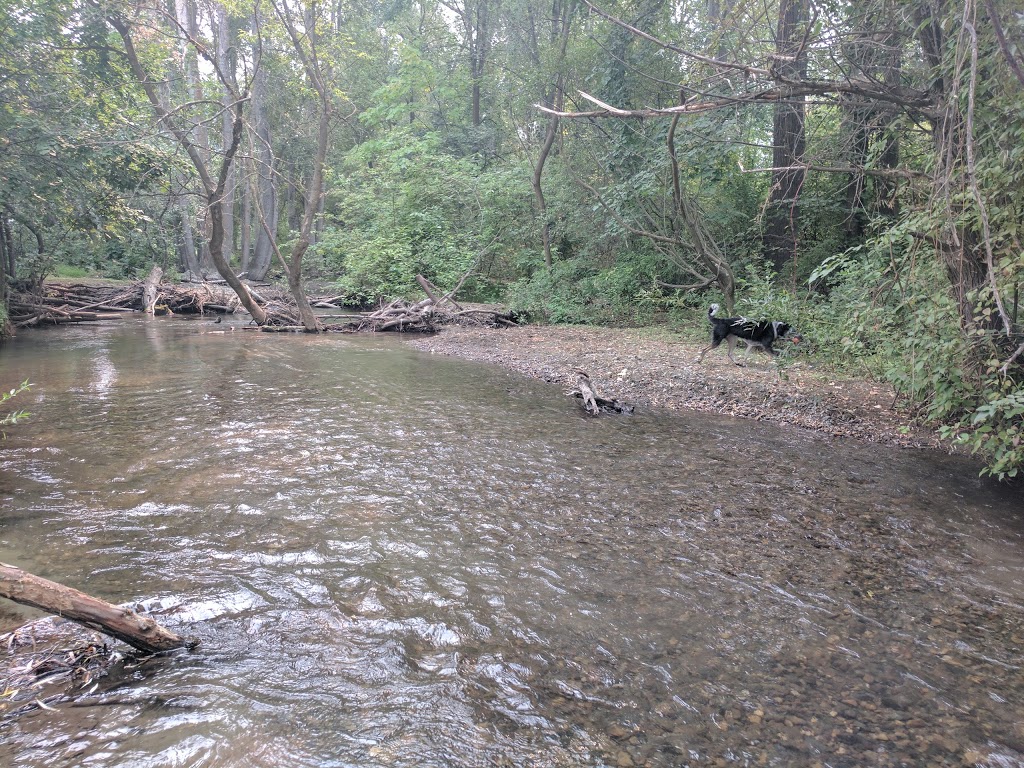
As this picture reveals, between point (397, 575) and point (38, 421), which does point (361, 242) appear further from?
point (397, 575)

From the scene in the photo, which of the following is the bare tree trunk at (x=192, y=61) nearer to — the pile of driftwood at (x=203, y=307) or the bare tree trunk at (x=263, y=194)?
the pile of driftwood at (x=203, y=307)

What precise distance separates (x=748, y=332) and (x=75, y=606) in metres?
10.8

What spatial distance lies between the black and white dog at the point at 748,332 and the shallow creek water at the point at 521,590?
3409mm

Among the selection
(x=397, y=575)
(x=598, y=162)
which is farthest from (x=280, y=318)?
(x=397, y=575)

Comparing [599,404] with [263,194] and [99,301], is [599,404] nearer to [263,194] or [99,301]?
[99,301]

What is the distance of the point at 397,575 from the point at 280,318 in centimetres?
1642

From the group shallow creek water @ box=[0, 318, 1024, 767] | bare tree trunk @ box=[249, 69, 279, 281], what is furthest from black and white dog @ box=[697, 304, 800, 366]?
bare tree trunk @ box=[249, 69, 279, 281]

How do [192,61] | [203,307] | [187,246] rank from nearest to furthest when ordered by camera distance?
1. [192,61]
2. [203,307]
3. [187,246]

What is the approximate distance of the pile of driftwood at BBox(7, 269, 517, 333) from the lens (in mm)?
17797

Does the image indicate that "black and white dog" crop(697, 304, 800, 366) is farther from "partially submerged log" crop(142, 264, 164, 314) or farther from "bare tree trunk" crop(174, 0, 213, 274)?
"partially submerged log" crop(142, 264, 164, 314)

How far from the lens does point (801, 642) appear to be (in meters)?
3.71

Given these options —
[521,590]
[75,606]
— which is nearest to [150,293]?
[75,606]

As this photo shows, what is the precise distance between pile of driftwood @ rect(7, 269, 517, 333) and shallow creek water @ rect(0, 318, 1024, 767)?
10.9 meters

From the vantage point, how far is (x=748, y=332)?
1127 cm
